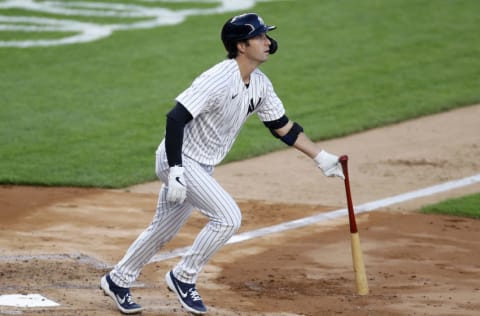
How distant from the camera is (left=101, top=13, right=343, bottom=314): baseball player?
6609 mm

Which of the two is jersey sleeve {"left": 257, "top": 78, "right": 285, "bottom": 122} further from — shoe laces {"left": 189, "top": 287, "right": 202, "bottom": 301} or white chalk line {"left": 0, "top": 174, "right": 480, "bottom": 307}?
white chalk line {"left": 0, "top": 174, "right": 480, "bottom": 307}

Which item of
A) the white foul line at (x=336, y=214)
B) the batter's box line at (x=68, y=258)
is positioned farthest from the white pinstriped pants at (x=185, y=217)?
the white foul line at (x=336, y=214)

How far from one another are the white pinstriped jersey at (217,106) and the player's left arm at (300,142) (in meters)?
0.25

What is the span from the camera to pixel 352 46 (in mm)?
16719

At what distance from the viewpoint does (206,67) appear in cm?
1565

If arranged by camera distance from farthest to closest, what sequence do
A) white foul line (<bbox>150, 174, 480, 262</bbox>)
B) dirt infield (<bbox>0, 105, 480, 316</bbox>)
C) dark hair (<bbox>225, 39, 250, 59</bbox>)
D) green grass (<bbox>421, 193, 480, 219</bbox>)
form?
green grass (<bbox>421, 193, 480, 219</bbox>) → white foul line (<bbox>150, 174, 480, 262</bbox>) → dirt infield (<bbox>0, 105, 480, 316</bbox>) → dark hair (<bbox>225, 39, 250, 59</bbox>)

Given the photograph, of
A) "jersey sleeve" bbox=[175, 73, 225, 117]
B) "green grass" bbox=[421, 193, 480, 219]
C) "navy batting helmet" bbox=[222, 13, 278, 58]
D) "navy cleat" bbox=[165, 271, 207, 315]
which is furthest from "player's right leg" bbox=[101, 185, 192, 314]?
"green grass" bbox=[421, 193, 480, 219]

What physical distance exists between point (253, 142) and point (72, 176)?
7.54 ft

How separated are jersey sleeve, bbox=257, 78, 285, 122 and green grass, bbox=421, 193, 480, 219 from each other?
3.23 metres

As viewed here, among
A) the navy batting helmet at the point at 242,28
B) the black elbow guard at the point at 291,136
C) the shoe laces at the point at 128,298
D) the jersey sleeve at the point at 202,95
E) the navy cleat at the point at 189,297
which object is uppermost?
the navy batting helmet at the point at 242,28

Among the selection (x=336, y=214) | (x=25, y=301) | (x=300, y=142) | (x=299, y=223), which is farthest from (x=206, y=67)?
(x=25, y=301)

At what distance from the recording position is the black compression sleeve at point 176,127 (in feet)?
21.6

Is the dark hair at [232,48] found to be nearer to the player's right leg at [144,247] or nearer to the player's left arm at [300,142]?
the player's left arm at [300,142]

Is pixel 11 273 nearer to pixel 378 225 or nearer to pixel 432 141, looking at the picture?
pixel 378 225
